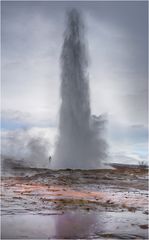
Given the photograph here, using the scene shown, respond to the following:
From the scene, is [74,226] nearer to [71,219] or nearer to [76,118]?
[71,219]

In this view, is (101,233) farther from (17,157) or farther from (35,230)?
(17,157)

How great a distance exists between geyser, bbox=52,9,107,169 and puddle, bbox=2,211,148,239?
23403mm

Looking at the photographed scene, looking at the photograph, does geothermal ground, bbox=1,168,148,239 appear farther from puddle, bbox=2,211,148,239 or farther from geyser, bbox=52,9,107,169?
geyser, bbox=52,9,107,169

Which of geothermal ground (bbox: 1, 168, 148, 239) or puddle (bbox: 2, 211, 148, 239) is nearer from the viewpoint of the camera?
puddle (bbox: 2, 211, 148, 239)

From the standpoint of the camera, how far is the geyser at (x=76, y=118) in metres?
32.7

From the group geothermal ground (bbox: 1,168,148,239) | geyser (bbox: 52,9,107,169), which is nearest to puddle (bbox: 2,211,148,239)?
geothermal ground (bbox: 1,168,148,239)

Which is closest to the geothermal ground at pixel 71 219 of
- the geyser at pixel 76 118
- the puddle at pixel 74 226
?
the puddle at pixel 74 226

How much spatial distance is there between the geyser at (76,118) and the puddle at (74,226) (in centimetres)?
2340

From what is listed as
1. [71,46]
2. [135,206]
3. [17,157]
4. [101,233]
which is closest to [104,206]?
[135,206]

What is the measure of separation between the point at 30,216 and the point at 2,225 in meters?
1.32

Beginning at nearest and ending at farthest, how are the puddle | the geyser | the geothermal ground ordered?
the puddle → the geothermal ground → the geyser

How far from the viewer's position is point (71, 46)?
34.8 m

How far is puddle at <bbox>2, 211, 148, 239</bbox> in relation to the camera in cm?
635

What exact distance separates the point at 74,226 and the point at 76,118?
25.8m
